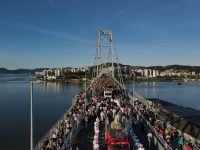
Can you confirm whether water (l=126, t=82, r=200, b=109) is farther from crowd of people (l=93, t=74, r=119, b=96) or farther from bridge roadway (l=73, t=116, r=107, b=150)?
bridge roadway (l=73, t=116, r=107, b=150)

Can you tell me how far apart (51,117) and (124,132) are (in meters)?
35.2

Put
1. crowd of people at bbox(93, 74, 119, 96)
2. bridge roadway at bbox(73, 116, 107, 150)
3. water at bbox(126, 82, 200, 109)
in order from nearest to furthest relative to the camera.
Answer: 1. bridge roadway at bbox(73, 116, 107, 150)
2. crowd of people at bbox(93, 74, 119, 96)
3. water at bbox(126, 82, 200, 109)

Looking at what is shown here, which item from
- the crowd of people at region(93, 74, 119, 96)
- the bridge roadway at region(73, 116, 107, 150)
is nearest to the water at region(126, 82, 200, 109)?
the crowd of people at region(93, 74, 119, 96)

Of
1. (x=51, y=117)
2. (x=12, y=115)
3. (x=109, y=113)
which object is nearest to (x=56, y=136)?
(x=109, y=113)

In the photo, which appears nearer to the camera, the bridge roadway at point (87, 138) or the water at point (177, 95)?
the bridge roadway at point (87, 138)

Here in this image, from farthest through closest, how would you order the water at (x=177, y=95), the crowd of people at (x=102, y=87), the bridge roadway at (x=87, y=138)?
the water at (x=177, y=95)
the crowd of people at (x=102, y=87)
the bridge roadway at (x=87, y=138)

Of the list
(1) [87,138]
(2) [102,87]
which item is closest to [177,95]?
(2) [102,87]

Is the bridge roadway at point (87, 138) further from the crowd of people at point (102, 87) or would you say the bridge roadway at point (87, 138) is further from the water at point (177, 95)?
the water at point (177, 95)

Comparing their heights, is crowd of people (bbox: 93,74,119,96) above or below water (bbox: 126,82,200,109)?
above

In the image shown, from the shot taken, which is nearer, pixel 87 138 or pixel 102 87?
pixel 87 138

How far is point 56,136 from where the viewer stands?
1970 cm

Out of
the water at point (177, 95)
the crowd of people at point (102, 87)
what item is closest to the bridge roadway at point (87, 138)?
the crowd of people at point (102, 87)

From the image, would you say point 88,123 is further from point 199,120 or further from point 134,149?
point 199,120

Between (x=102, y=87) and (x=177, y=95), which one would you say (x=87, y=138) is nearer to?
(x=102, y=87)
